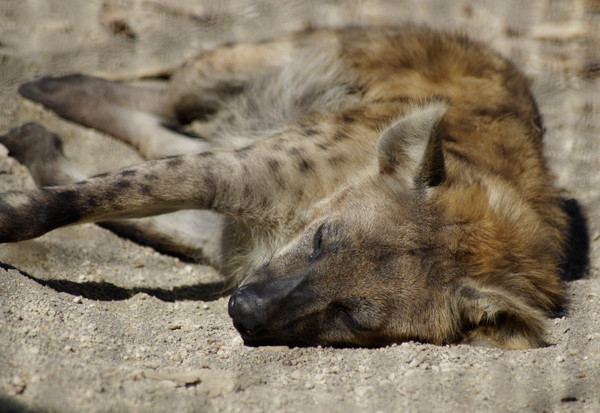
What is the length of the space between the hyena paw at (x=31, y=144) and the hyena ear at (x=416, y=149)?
1821mm

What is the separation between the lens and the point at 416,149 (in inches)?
104

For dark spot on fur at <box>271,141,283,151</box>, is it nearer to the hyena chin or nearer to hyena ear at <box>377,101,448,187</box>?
the hyena chin

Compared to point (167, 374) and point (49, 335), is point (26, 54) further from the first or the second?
point (167, 374)

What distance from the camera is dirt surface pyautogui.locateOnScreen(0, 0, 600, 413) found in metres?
1.95

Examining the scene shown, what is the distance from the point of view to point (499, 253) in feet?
8.44

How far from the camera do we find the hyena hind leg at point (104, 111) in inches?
155

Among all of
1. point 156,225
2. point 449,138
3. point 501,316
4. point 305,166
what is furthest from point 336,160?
point 156,225

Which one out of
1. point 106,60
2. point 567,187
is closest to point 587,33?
point 567,187

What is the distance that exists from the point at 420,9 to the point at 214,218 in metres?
2.90

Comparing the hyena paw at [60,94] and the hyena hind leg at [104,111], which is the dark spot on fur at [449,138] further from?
the hyena paw at [60,94]

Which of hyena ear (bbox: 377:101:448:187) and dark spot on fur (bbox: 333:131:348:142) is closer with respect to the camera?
hyena ear (bbox: 377:101:448:187)

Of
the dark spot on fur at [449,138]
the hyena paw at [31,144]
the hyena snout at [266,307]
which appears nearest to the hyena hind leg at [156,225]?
the hyena paw at [31,144]

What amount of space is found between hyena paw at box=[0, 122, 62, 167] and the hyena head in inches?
62.2

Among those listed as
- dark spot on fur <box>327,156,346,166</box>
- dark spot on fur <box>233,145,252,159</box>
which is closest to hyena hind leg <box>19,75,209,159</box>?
dark spot on fur <box>233,145,252,159</box>
